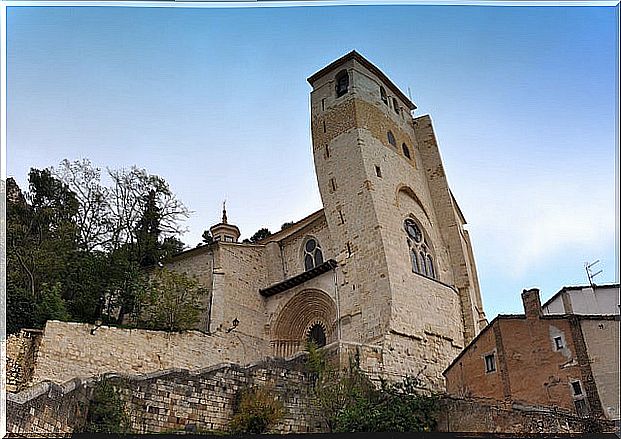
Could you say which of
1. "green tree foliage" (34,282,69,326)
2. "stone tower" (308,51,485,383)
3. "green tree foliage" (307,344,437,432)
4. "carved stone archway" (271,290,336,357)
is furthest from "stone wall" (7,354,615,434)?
"carved stone archway" (271,290,336,357)

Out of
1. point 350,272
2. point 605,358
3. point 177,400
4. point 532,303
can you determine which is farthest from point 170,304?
point 605,358

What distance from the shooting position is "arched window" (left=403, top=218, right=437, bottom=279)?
1642 centimetres

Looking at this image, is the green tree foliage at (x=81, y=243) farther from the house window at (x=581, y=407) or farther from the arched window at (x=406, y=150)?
the house window at (x=581, y=407)

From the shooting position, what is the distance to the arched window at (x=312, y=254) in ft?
59.6

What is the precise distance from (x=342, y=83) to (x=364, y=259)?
19.1ft

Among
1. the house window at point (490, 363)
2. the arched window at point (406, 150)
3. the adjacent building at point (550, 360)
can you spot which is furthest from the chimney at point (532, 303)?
the arched window at point (406, 150)

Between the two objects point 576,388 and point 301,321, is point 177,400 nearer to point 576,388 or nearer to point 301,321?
point 576,388

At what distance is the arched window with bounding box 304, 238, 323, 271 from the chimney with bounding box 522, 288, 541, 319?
7422 mm

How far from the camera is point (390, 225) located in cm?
1580

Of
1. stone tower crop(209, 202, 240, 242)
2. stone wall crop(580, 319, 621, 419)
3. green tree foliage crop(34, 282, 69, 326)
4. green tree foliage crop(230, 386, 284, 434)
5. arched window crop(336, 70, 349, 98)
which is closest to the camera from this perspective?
green tree foliage crop(230, 386, 284, 434)

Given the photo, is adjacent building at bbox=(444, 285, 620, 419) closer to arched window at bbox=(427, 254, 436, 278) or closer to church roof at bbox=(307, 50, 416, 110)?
arched window at bbox=(427, 254, 436, 278)

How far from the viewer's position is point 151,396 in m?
9.38

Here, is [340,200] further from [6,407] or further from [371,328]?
[6,407]

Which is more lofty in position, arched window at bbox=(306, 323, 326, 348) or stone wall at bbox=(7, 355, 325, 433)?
arched window at bbox=(306, 323, 326, 348)
